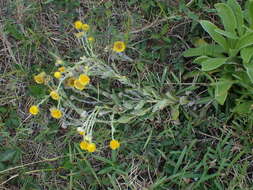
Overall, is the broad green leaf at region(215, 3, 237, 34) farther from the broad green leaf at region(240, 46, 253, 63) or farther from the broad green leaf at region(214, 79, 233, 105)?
the broad green leaf at region(214, 79, 233, 105)

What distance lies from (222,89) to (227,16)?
459 mm

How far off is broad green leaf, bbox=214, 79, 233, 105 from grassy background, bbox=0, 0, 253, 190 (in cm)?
15

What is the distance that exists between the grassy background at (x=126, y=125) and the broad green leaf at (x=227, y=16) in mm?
329

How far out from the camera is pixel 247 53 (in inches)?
88.2

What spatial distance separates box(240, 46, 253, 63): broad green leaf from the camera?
2.22 m

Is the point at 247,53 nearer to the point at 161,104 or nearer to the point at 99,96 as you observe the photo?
the point at 161,104

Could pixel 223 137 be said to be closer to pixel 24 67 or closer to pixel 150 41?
pixel 150 41

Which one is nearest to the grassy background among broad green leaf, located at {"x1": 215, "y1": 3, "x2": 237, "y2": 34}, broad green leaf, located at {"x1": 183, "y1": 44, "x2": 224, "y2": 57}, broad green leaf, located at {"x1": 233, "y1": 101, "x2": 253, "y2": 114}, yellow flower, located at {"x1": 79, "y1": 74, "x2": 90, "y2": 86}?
broad green leaf, located at {"x1": 233, "y1": 101, "x2": 253, "y2": 114}

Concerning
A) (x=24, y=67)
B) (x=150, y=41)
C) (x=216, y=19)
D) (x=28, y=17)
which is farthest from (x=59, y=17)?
(x=216, y=19)

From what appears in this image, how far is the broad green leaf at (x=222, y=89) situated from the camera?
2.39m

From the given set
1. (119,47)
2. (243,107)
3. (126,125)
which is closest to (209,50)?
(243,107)

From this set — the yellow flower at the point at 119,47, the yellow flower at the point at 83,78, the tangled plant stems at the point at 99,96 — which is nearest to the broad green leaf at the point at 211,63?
the tangled plant stems at the point at 99,96

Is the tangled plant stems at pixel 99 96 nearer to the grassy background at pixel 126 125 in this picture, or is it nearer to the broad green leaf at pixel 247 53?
the grassy background at pixel 126 125

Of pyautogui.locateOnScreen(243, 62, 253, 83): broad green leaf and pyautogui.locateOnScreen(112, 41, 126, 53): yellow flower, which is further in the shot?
pyautogui.locateOnScreen(112, 41, 126, 53): yellow flower
